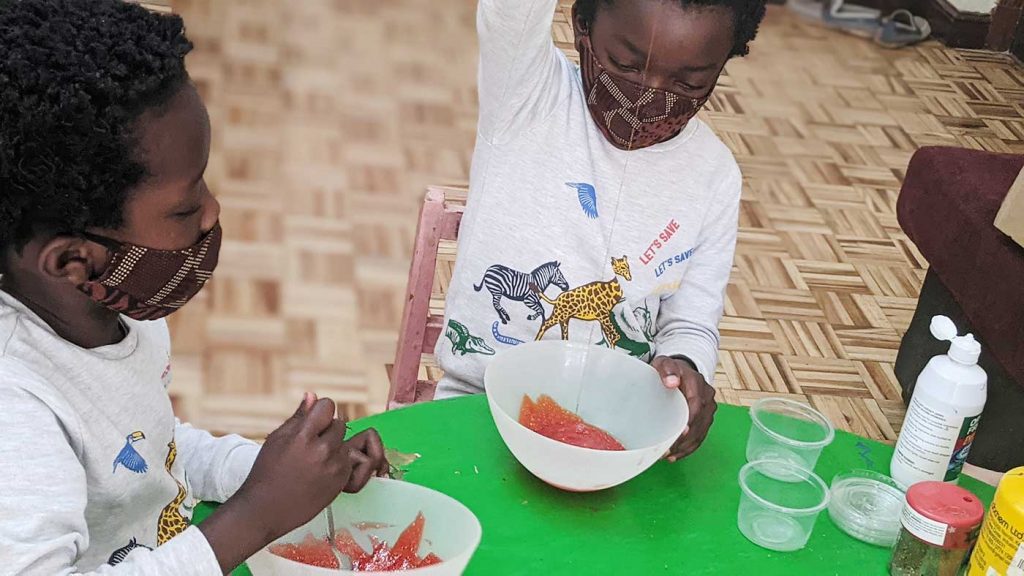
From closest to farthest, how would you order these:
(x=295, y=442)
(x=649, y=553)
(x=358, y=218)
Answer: (x=295, y=442) < (x=649, y=553) < (x=358, y=218)

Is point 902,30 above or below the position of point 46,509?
below

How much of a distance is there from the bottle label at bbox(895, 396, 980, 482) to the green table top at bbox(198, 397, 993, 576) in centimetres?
4

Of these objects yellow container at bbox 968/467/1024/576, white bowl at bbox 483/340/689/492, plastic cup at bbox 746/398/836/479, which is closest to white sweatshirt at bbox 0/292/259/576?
white bowl at bbox 483/340/689/492

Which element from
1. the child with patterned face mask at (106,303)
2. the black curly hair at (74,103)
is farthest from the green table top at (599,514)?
the black curly hair at (74,103)

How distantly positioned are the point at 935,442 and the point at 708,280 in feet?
1.10

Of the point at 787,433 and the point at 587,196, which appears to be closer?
the point at 787,433

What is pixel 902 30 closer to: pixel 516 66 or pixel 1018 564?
pixel 516 66

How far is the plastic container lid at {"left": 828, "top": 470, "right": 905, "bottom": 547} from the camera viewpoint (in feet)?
3.51

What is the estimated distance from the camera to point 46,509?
78 centimetres

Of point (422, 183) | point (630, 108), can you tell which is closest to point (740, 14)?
point (630, 108)

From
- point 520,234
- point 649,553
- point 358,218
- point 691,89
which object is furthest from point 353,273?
point 649,553

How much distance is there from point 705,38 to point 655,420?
37 centimetres

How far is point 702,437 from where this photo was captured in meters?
1.13

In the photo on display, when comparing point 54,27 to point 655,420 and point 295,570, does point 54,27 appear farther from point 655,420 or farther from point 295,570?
point 655,420
